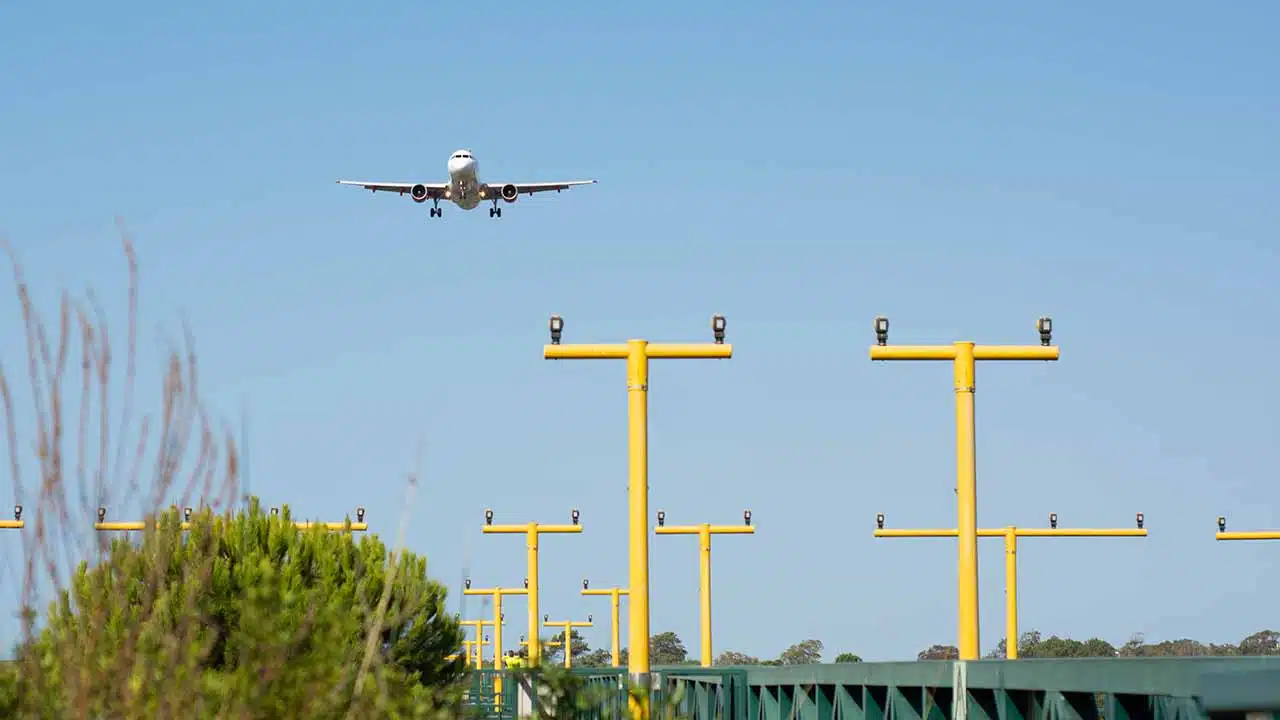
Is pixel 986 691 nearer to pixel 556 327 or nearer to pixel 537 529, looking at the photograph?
pixel 556 327

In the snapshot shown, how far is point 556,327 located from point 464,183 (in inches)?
1747

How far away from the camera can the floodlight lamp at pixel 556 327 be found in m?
24.3

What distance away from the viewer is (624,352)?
24.2m

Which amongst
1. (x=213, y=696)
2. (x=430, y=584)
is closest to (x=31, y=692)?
(x=213, y=696)

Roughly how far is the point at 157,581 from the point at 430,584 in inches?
905

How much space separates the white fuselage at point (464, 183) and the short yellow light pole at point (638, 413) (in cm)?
4414

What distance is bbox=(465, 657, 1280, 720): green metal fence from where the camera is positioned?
4.65 meters

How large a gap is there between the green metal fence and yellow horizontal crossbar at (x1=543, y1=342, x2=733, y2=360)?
4380 mm

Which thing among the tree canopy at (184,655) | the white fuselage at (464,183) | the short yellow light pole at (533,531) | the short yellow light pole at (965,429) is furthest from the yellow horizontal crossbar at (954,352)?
the white fuselage at (464,183)

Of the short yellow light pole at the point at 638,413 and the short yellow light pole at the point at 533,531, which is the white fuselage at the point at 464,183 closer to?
the short yellow light pole at the point at 533,531

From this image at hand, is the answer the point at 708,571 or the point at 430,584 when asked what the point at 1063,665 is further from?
the point at 708,571

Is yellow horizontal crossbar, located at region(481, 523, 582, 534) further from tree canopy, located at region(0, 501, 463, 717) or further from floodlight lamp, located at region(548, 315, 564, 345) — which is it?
tree canopy, located at region(0, 501, 463, 717)

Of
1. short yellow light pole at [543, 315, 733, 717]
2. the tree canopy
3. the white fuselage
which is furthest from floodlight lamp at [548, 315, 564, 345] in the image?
the white fuselage

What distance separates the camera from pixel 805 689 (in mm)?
25797
